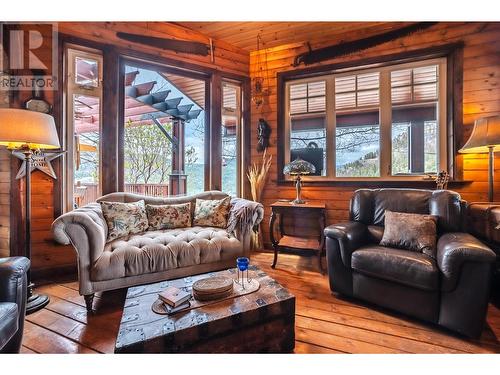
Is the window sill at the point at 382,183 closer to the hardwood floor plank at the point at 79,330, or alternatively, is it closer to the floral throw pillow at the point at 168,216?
the floral throw pillow at the point at 168,216

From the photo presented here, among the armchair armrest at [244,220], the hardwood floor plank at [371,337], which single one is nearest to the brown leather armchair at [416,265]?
the hardwood floor plank at [371,337]

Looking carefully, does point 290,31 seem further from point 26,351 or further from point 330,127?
point 26,351

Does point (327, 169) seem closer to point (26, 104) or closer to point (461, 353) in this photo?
point (461, 353)

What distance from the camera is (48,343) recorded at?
5.32ft

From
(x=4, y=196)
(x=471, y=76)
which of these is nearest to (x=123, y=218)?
(x=4, y=196)

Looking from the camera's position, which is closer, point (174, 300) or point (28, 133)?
point (174, 300)

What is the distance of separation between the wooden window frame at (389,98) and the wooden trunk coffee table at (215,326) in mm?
2357

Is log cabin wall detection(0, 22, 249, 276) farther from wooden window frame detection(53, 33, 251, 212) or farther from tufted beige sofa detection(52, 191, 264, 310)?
tufted beige sofa detection(52, 191, 264, 310)

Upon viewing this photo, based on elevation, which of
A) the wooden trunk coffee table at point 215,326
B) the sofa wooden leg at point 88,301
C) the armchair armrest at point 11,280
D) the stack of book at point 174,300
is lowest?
the sofa wooden leg at point 88,301

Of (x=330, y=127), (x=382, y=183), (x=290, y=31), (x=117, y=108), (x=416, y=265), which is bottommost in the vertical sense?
(x=416, y=265)

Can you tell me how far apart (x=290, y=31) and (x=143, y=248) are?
331 centimetres

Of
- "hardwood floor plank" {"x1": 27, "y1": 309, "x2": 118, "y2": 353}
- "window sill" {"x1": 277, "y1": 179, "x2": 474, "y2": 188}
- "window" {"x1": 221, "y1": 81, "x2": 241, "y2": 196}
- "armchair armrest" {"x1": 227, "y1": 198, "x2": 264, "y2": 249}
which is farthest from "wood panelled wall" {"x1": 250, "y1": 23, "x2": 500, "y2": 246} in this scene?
"hardwood floor plank" {"x1": 27, "y1": 309, "x2": 118, "y2": 353}

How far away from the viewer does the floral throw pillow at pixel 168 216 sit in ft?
8.88

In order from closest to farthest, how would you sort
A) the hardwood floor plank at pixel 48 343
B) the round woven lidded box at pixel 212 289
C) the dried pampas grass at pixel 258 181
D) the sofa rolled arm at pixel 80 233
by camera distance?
the round woven lidded box at pixel 212 289, the hardwood floor plank at pixel 48 343, the sofa rolled arm at pixel 80 233, the dried pampas grass at pixel 258 181
